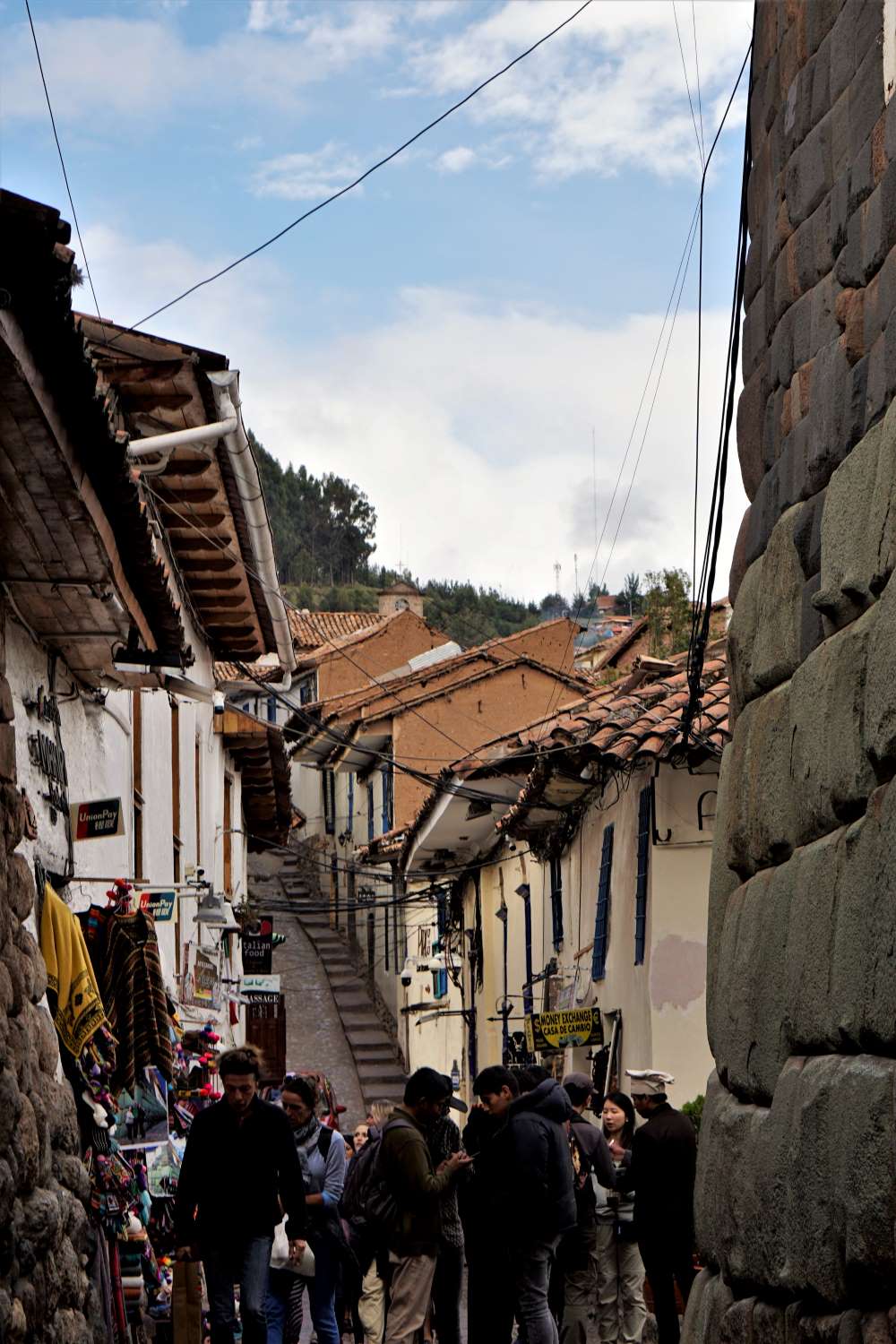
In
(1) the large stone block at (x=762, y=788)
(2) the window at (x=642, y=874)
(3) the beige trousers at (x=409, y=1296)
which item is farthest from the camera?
(2) the window at (x=642, y=874)

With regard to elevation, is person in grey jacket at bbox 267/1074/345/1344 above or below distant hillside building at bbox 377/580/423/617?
below

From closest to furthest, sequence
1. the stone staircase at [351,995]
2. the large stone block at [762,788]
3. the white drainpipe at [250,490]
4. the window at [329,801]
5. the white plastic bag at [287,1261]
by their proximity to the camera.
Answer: the large stone block at [762,788]
the white plastic bag at [287,1261]
the white drainpipe at [250,490]
the stone staircase at [351,995]
the window at [329,801]

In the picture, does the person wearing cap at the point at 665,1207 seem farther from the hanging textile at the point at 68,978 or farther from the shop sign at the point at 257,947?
the shop sign at the point at 257,947

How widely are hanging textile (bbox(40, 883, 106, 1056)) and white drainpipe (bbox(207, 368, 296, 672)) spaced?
367cm

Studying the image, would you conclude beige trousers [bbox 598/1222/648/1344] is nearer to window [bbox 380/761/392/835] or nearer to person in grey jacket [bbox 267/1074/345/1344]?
person in grey jacket [bbox 267/1074/345/1344]

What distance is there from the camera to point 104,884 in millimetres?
12742

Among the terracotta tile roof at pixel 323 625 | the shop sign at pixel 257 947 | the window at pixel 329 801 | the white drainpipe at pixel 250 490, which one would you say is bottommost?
the shop sign at pixel 257 947

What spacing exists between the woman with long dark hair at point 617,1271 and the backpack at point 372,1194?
1.54 metres

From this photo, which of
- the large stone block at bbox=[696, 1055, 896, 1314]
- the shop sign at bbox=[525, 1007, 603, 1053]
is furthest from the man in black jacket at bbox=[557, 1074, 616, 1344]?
the shop sign at bbox=[525, 1007, 603, 1053]

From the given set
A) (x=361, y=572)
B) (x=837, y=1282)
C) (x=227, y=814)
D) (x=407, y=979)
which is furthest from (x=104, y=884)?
(x=361, y=572)

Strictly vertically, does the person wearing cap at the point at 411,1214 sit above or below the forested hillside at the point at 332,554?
below

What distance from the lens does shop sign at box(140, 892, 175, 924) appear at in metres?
11.7

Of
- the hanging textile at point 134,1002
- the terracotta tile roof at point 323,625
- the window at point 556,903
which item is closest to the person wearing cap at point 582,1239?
the hanging textile at point 134,1002

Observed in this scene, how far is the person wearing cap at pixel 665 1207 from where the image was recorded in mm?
9938
